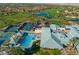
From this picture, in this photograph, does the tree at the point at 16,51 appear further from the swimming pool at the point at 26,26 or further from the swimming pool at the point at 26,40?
the swimming pool at the point at 26,26

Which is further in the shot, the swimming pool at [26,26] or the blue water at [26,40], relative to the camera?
the swimming pool at [26,26]

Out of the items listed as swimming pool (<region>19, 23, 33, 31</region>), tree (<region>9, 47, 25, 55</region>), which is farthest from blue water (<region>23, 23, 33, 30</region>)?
tree (<region>9, 47, 25, 55</region>)

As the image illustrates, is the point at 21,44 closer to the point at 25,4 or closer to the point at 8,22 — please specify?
the point at 8,22

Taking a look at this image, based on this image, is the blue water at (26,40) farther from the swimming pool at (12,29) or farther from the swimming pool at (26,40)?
the swimming pool at (12,29)

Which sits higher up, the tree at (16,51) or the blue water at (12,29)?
the blue water at (12,29)

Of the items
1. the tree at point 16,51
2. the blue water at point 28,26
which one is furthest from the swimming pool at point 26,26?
the tree at point 16,51

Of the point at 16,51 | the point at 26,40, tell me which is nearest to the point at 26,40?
the point at 26,40

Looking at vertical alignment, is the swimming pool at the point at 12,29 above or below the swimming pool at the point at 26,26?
below

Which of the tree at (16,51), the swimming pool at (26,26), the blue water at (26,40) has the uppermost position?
the swimming pool at (26,26)

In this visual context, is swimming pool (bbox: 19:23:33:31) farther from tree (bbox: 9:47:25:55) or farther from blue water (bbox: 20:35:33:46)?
tree (bbox: 9:47:25:55)

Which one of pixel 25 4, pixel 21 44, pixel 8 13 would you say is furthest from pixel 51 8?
pixel 21 44

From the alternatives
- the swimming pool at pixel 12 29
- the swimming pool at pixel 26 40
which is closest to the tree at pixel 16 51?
the swimming pool at pixel 26 40
